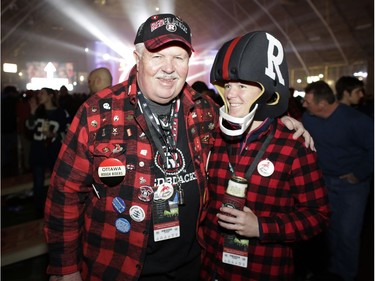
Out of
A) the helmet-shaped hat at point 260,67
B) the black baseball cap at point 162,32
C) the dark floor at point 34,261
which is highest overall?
the black baseball cap at point 162,32

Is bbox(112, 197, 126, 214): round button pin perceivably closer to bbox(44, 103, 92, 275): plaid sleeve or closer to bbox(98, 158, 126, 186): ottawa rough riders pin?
bbox(98, 158, 126, 186): ottawa rough riders pin

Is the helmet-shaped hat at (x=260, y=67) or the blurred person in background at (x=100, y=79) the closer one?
the helmet-shaped hat at (x=260, y=67)

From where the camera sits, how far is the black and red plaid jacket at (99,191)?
5.55ft

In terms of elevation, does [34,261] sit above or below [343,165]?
below

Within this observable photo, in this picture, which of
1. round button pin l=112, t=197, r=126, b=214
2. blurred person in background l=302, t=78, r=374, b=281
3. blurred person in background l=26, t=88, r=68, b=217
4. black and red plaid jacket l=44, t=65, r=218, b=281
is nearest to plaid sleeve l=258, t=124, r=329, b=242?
black and red plaid jacket l=44, t=65, r=218, b=281

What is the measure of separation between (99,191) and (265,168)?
0.89m

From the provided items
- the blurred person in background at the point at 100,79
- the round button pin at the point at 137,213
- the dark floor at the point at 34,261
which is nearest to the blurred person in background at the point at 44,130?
the dark floor at the point at 34,261

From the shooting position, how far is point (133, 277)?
1688 millimetres

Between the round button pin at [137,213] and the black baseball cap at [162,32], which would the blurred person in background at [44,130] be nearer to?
the black baseball cap at [162,32]

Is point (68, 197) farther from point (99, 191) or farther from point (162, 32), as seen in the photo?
point (162, 32)

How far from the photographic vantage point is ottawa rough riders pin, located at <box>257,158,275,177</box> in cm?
178

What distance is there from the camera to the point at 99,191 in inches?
68.5

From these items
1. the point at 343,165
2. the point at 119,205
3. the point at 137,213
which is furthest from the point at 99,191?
the point at 343,165

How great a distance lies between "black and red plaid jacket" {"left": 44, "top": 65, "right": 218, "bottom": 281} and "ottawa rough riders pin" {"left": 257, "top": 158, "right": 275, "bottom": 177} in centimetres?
34
